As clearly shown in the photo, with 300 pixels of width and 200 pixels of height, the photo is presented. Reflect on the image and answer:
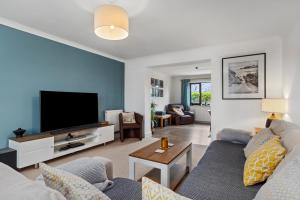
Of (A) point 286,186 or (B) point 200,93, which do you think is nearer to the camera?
(A) point 286,186

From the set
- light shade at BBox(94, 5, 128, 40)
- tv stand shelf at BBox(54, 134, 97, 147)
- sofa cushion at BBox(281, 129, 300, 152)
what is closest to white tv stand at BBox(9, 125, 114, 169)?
tv stand shelf at BBox(54, 134, 97, 147)

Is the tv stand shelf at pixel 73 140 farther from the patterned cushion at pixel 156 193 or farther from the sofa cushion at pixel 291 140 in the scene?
the sofa cushion at pixel 291 140

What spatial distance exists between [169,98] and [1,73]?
22.0 ft

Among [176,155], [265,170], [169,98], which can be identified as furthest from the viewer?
[169,98]

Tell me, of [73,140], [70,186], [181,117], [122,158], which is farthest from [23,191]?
[181,117]

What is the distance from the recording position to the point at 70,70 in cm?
356

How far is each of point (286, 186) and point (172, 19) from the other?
2481 mm

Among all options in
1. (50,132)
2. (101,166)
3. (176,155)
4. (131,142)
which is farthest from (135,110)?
(101,166)

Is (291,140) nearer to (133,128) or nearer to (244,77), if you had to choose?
(244,77)

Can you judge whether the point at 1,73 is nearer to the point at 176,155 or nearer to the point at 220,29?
the point at 176,155

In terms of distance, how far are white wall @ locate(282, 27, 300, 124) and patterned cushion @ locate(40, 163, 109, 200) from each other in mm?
3033

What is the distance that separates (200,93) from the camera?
26.0ft

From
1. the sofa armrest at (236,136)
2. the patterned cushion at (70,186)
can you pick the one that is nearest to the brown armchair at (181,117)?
the sofa armrest at (236,136)

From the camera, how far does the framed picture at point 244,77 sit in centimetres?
329
